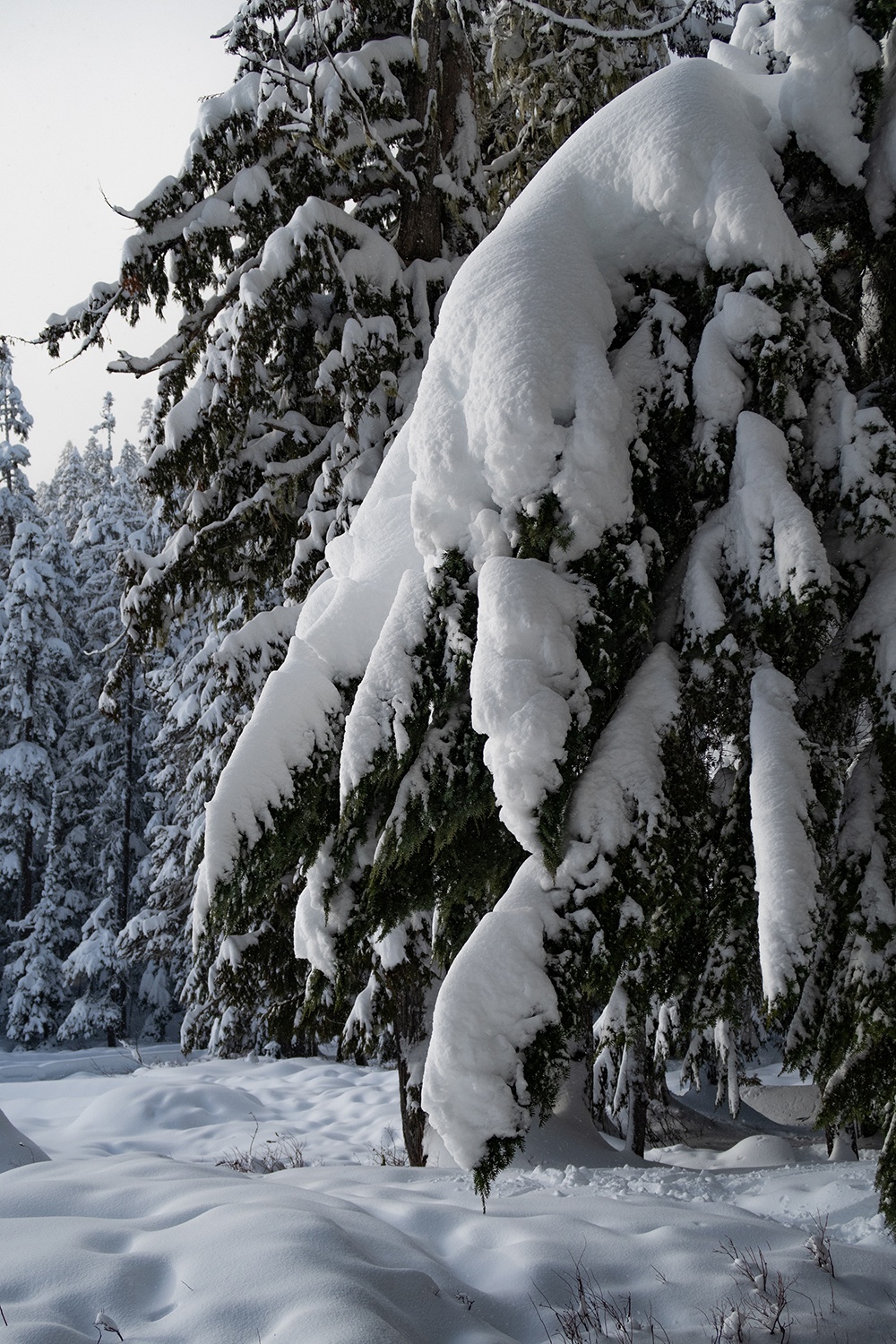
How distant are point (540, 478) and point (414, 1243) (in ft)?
10.2

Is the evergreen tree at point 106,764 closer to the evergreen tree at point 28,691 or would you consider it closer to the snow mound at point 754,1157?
the evergreen tree at point 28,691

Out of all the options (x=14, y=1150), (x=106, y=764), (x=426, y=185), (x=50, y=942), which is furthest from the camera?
(x=106, y=764)

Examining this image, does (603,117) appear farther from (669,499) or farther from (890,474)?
(890,474)

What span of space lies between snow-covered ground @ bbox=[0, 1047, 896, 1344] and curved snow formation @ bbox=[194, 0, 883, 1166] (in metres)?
1.26

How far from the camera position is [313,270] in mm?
5582

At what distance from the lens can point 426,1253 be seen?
3.43 meters

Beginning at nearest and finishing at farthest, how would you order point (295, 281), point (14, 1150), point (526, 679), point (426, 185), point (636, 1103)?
point (526, 679)
point (295, 281)
point (426, 185)
point (636, 1103)
point (14, 1150)

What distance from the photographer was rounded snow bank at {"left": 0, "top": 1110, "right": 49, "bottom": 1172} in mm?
7160

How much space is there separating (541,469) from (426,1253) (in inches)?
122

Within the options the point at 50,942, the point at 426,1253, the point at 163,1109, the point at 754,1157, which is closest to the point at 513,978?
the point at 426,1253

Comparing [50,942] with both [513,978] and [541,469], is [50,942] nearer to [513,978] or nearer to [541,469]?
[513,978]

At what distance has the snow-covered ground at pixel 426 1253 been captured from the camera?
2.74m

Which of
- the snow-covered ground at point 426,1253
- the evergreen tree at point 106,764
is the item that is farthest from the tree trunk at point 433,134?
the evergreen tree at point 106,764

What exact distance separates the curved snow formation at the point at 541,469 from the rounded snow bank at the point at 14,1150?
21.1ft
